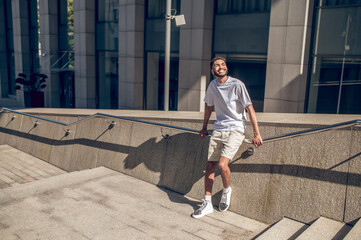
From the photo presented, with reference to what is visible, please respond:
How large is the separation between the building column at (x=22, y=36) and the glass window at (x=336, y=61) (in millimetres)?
20615

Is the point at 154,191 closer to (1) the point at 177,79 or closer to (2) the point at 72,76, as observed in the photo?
(1) the point at 177,79

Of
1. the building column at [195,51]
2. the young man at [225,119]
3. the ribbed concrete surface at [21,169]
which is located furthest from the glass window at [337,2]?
the ribbed concrete surface at [21,169]

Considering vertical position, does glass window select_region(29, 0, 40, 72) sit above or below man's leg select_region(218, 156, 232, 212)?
above

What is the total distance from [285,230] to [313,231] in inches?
15.3

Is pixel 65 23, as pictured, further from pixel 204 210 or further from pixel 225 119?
pixel 204 210

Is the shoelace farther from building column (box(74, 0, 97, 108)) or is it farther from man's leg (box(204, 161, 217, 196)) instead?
building column (box(74, 0, 97, 108))

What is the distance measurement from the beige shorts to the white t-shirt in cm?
7

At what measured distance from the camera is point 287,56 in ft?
39.1

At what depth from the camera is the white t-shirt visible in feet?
16.7

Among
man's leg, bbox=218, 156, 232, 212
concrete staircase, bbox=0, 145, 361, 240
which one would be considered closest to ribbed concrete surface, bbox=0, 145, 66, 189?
concrete staircase, bbox=0, 145, 361, 240

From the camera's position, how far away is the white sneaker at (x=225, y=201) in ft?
17.9

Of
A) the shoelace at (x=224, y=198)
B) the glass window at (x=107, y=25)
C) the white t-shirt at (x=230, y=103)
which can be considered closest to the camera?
the white t-shirt at (x=230, y=103)

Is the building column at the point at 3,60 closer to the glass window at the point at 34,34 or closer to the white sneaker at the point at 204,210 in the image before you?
the glass window at the point at 34,34

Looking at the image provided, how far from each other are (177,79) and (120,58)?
3561 millimetres
